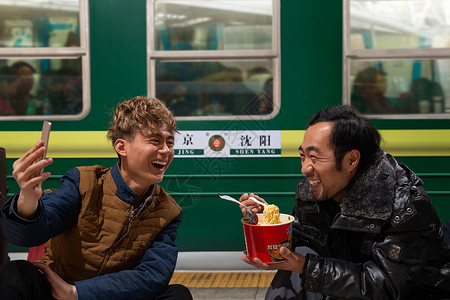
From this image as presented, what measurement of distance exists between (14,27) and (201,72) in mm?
1482

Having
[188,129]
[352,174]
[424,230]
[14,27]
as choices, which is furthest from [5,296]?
[14,27]

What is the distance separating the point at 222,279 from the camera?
3.27 meters

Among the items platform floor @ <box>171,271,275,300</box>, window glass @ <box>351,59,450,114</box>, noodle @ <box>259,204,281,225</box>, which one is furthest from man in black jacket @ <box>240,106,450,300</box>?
window glass @ <box>351,59,450,114</box>

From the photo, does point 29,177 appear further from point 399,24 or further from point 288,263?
point 399,24

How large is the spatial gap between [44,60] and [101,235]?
7.15 ft

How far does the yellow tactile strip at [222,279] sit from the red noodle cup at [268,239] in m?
1.57

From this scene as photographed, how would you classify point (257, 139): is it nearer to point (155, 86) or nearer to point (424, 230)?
point (155, 86)

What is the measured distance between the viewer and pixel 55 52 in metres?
3.47

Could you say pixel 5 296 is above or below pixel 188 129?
below

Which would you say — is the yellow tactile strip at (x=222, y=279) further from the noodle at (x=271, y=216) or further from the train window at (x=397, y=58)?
the noodle at (x=271, y=216)

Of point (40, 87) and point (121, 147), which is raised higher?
point (40, 87)

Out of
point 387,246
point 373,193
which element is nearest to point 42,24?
point 373,193

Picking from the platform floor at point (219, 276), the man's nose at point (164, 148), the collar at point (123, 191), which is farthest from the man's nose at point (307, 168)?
the platform floor at point (219, 276)

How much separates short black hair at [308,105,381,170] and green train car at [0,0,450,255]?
164 centimetres
